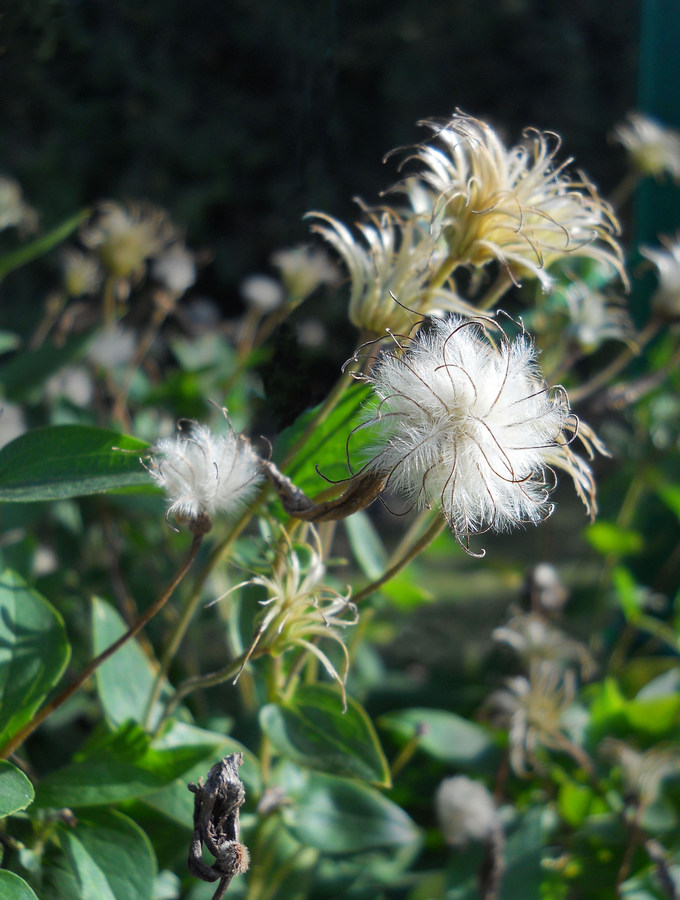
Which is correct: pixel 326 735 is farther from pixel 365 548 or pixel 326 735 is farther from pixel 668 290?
pixel 668 290

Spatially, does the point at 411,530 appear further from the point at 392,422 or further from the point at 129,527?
the point at 129,527

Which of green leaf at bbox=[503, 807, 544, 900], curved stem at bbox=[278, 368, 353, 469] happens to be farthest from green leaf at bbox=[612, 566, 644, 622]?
curved stem at bbox=[278, 368, 353, 469]

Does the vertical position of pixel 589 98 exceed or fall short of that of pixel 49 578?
it exceeds it

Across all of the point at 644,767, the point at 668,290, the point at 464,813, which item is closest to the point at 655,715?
the point at 644,767

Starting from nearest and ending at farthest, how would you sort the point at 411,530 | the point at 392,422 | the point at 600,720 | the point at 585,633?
the point at 392,422 < the point at 411,530 < the point at 600,720 < the point at 585,633

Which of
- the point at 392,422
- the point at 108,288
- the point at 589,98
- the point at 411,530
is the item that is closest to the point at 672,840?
the point at 411,530

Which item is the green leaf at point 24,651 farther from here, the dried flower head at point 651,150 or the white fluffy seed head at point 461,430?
the dried flower head at point 651,150

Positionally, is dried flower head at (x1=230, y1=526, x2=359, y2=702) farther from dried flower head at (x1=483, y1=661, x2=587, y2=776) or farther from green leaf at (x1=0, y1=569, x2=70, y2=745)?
dried flower head at (x1=483, y1=661, x2=587, y2=776)

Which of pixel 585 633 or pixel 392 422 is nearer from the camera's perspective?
pixel 392 422
